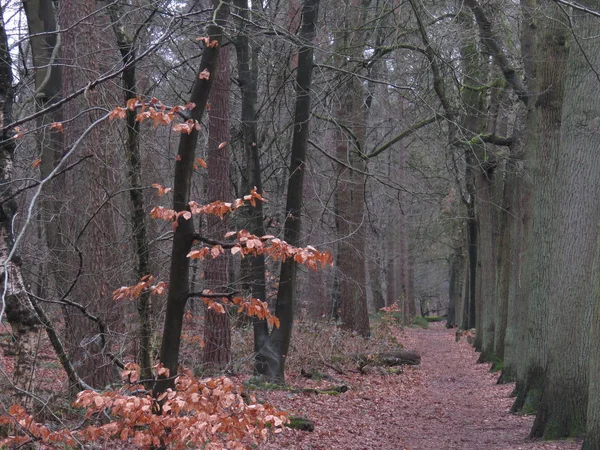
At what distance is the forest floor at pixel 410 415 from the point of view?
9977mm

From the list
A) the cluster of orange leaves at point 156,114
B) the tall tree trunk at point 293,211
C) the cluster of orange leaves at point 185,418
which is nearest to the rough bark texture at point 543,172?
the tall tree trunk at point 293,211

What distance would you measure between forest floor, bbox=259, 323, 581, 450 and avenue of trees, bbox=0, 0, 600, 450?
2.64ft

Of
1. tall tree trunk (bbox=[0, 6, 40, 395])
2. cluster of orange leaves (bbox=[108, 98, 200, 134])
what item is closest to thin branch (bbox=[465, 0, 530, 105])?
cluster of orange leaves (bbox=[108, 98, 200, 134])

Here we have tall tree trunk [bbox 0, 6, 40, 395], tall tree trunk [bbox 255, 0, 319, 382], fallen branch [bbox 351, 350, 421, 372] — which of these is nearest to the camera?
tall tree trunk [bbox 0, 6, 40, 395]

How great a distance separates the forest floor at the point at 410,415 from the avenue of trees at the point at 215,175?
31.7 inches

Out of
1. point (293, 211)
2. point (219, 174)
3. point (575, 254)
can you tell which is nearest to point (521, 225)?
point (293, 211)

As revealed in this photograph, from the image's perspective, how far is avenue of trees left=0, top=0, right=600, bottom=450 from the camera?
580 centimetres

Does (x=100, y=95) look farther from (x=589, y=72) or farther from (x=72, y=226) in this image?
(x=589, y=72)

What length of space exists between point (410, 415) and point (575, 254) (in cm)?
533

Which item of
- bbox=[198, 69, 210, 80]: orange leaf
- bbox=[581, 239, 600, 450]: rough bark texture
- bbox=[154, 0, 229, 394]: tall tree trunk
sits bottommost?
bbox=[581, 239, 600, 450]: rough bark texture

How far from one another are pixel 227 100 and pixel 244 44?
111cm

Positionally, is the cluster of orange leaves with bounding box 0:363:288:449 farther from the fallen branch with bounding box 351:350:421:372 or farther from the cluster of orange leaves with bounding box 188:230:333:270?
the fallen branch with bounding box 351:350:421:372

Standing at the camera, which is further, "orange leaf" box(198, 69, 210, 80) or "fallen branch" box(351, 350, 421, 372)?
"fallen branch" box(351, 350, 421, 372)

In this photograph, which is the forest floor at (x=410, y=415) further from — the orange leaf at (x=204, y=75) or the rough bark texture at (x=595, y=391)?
the orange leaf at (x=204, y=75)
